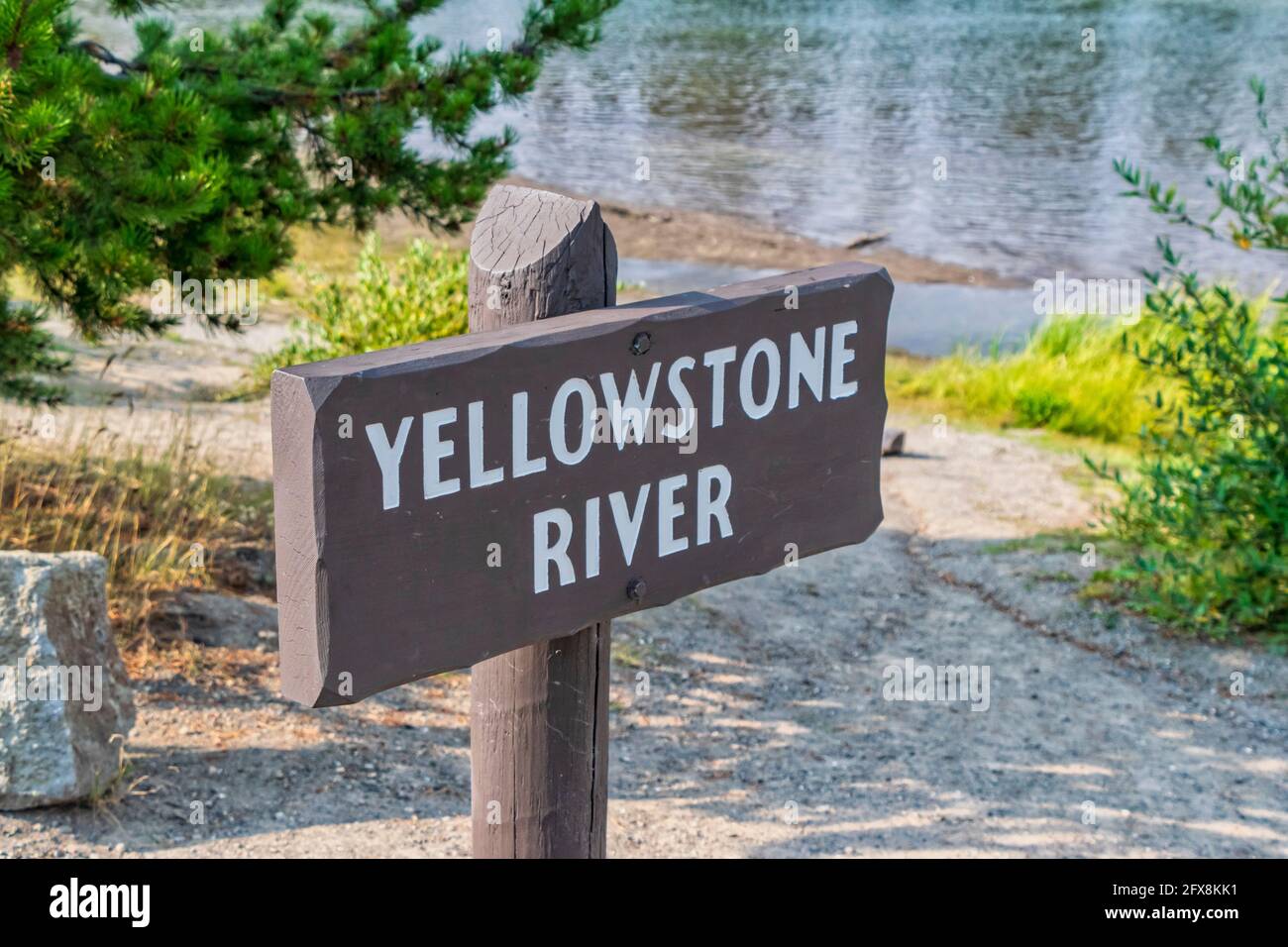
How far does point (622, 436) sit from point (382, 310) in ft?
18.1

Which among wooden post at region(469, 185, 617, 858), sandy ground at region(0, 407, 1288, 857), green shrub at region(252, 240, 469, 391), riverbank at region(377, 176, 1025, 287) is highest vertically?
wooden post at region(469, 185, 617, 858)

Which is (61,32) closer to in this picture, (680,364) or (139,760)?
(139,760)

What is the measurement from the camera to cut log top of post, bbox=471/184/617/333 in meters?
2.23

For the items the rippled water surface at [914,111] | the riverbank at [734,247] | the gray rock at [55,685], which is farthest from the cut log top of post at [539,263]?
the rippled water surface at [914,111]

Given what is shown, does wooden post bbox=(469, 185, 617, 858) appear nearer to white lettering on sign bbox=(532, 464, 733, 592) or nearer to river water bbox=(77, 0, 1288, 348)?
white lettering on sign bbox=(532, 464, 733, 592)

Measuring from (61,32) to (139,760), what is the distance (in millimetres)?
2469

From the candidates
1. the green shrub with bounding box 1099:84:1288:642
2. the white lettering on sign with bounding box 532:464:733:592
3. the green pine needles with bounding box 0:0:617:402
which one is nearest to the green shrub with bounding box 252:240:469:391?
the green pine needles with bounding box 0:0:617:402

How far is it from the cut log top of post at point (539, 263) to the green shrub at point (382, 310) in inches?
189

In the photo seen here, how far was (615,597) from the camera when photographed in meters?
2.19

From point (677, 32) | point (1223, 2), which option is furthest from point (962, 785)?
point (1223, 2)

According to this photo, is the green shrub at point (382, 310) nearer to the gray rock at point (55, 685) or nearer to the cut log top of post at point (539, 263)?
the gray rock at point (55, 685)

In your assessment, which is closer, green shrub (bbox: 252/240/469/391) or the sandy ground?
the sandy ground

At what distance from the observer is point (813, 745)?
16.4 feet

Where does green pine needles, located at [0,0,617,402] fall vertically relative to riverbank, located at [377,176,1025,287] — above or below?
above
